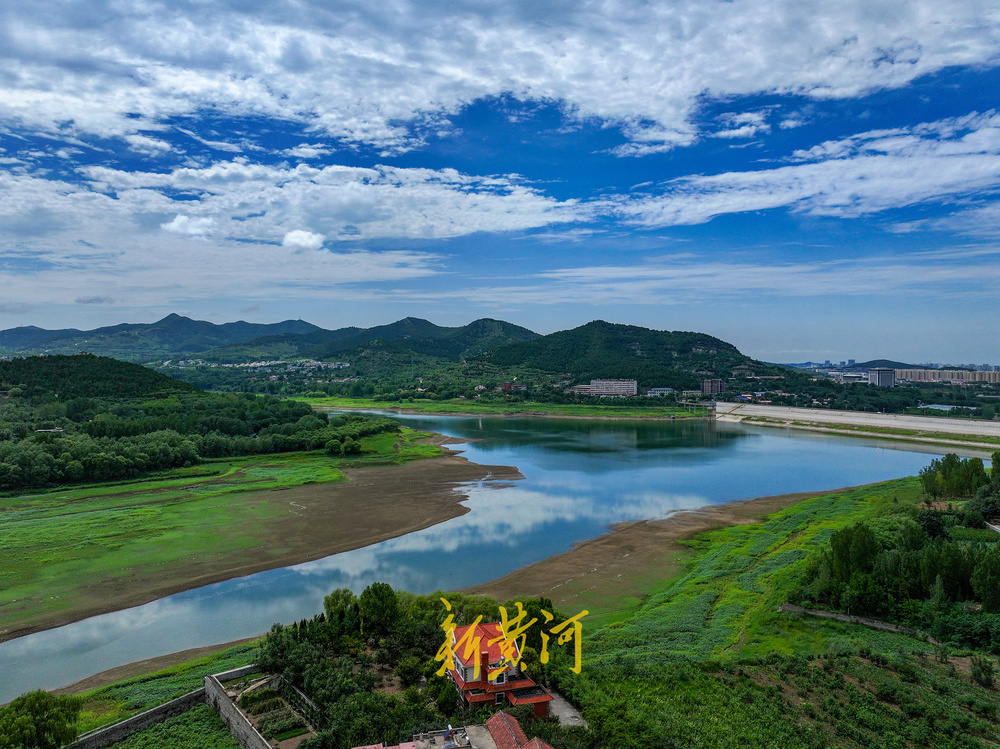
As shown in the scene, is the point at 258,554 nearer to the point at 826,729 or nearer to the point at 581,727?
the point at 581,727

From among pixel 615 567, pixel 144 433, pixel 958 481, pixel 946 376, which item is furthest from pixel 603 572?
pixel 946 376

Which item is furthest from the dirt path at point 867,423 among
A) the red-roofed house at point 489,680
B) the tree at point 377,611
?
the tree at point 377,611

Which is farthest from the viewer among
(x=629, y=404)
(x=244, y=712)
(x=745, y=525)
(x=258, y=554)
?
(x=629, y=404)

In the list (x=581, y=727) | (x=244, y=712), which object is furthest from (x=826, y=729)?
(x=244, y=712)

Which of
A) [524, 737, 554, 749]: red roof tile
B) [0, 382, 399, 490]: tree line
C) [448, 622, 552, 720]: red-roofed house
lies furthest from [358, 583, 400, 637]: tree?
[0, 382, 399, 490]: tree line

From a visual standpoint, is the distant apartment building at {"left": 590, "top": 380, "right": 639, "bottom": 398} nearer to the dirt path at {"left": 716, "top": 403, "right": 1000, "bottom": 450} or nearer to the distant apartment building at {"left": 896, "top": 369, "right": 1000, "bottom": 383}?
the dirt path at {"left": 716, "top": 403, "right": 1000, "bottom": 450}

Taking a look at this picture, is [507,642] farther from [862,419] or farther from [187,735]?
[862,419]
